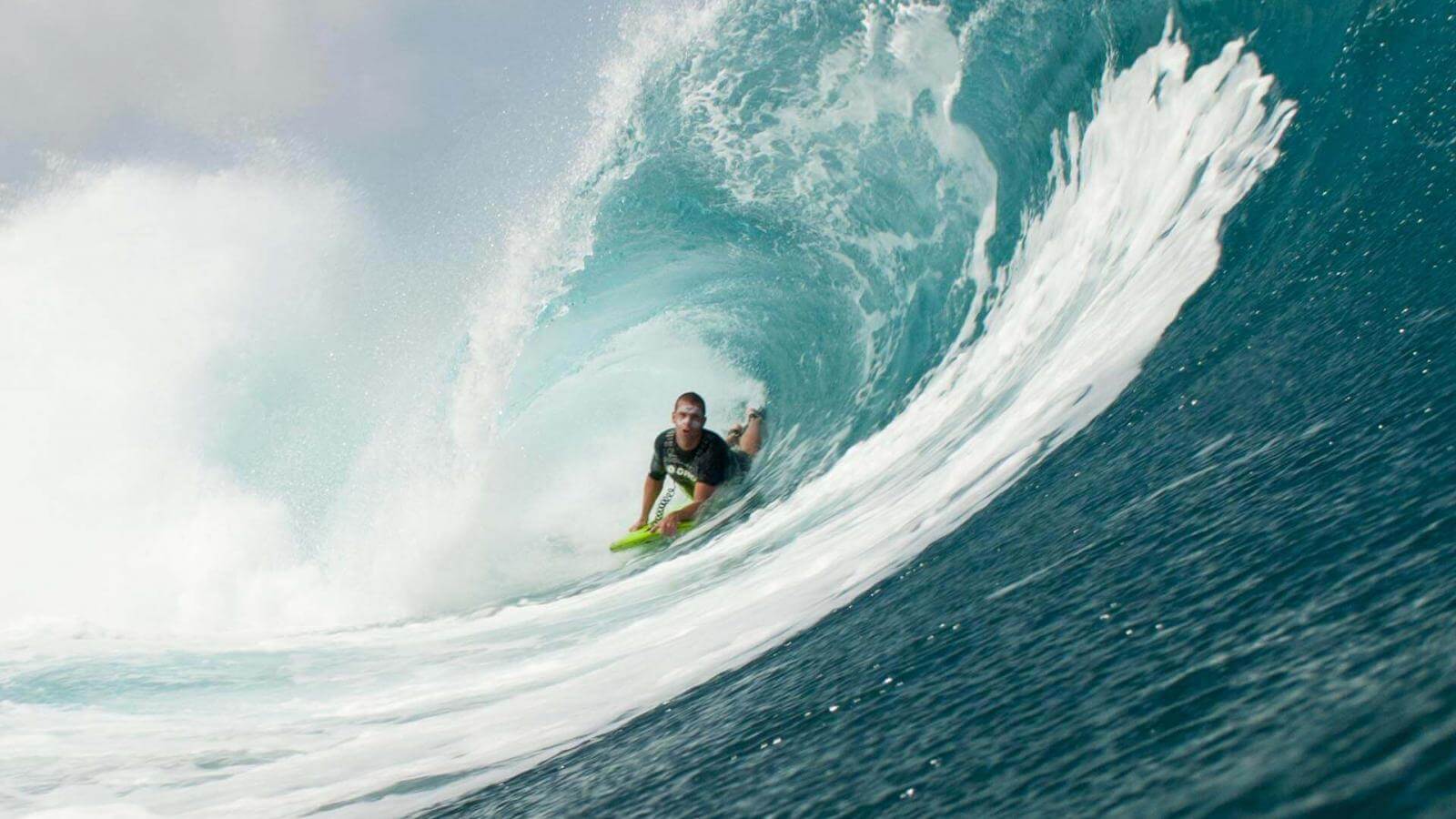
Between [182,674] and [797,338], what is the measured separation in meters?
5.91

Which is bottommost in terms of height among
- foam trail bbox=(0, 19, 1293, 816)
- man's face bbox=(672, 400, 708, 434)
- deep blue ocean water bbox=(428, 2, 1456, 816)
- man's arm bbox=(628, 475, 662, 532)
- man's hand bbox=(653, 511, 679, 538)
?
deep blue ocean water bbox=(428, 2, 1456, 816)

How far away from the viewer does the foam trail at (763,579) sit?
3373 millimetres

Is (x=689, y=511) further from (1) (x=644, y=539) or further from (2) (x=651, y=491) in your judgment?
(2) (x=651, y=491)

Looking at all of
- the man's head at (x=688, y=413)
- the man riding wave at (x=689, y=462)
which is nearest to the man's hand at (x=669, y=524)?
the man riding wave at (x=689, y=462)

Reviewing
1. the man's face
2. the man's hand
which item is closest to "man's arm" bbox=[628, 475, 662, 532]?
the man's hand

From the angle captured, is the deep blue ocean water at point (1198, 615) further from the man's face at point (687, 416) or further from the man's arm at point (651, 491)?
the man's arm at point (651, 491)

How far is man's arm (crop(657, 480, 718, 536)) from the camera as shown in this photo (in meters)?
7.68

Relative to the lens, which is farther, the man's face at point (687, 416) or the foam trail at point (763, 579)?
the man's face at point (687, 416)

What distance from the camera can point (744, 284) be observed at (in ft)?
36.3

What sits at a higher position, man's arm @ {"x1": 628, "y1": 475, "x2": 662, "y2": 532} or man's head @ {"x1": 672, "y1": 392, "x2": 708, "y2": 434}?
man's head @ {"x1": 672, "y1": 392, "x2": 708, "y2": 434}

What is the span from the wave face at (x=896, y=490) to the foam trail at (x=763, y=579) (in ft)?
0.12

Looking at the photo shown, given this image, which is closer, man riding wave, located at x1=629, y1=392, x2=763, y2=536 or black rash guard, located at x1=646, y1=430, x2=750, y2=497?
man riding wave, located at x1=629, y1=392, x2=763, y2=536

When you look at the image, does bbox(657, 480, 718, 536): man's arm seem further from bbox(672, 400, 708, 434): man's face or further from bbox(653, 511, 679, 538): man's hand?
bbox(672, 400, 708, 434): man's face

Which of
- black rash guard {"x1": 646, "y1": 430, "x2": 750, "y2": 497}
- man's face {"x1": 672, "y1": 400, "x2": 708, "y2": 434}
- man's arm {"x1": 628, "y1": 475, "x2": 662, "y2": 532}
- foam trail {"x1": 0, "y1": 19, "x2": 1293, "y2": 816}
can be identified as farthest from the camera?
man's arm {"x1": 628, "y1": 475, "x2": 662, "y2": 532}
